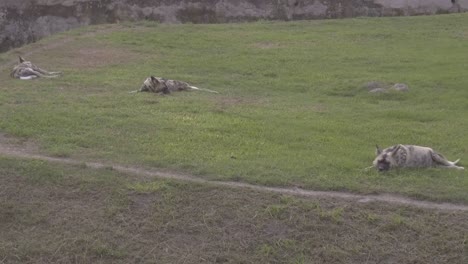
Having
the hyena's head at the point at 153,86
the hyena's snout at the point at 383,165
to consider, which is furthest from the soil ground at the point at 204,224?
the hyena's head at the point at 153,86

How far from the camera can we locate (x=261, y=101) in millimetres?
12109

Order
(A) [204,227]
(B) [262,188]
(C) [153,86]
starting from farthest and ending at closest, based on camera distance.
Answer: (C) [153,86] < (B) [262,188] < (A) [204,227]

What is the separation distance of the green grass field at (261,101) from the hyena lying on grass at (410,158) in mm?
128

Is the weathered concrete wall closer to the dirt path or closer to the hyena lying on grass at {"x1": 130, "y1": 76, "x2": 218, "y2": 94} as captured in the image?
the hyena lying on grass at {"x1": 130, "y1": 76, "x2": 218, "y2": 94}

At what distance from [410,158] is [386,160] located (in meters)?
0.28

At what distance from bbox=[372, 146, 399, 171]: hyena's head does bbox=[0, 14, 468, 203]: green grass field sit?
4.0 inches

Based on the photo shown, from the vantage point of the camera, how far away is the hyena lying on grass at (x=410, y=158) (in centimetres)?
830

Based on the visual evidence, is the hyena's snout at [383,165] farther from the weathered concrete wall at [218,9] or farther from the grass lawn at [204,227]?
the weathered concrete wall at [218,9]

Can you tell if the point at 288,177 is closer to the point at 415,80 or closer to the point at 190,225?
the point at 190,225

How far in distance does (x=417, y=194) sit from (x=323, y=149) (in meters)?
1.72

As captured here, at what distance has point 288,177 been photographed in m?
7.95

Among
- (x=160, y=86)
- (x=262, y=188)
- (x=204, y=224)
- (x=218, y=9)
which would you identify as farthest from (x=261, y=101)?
(x=218, y=9)

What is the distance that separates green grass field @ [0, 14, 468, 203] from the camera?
842cm

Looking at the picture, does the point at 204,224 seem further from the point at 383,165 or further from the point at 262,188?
the point at 383,165
